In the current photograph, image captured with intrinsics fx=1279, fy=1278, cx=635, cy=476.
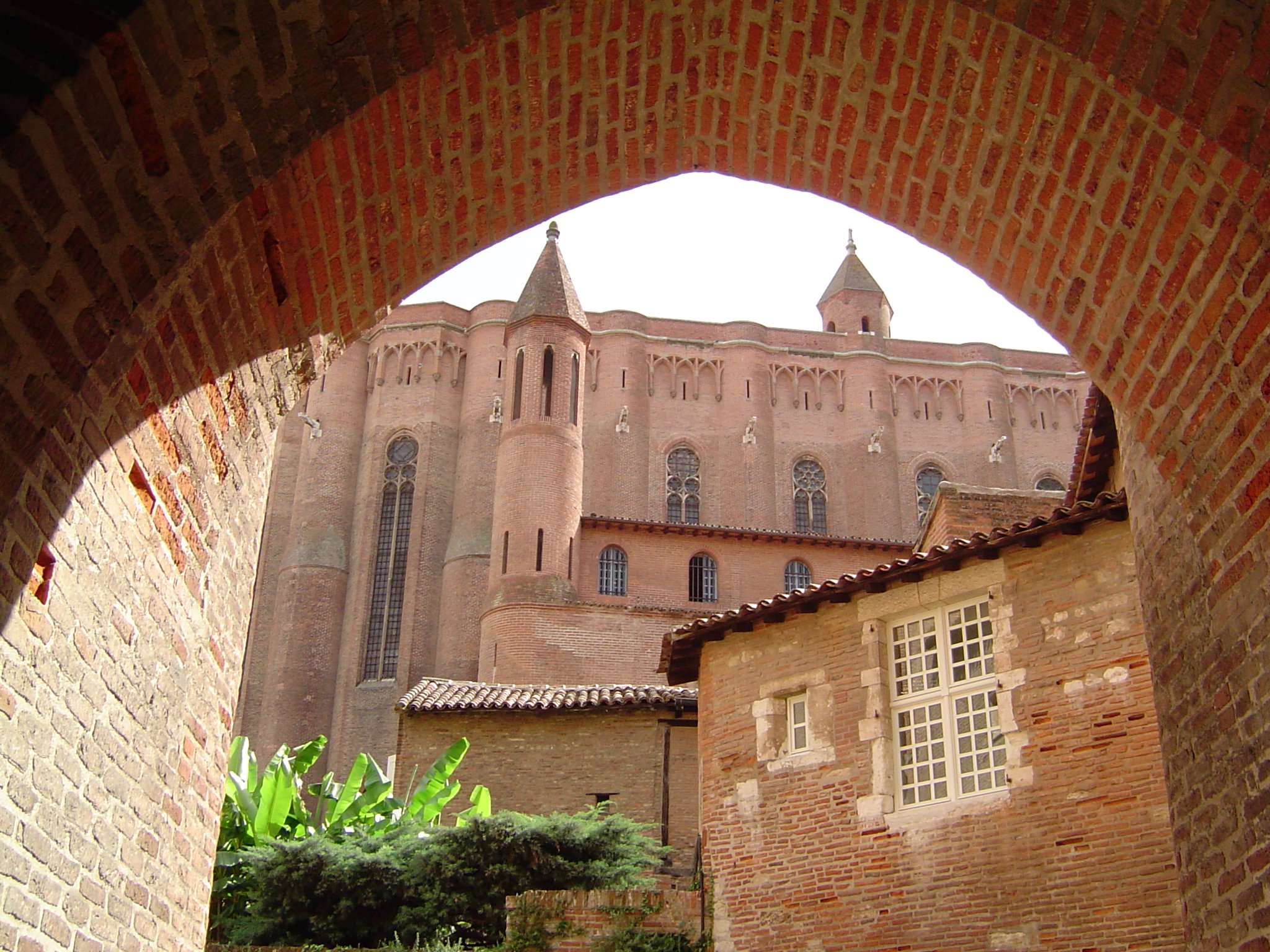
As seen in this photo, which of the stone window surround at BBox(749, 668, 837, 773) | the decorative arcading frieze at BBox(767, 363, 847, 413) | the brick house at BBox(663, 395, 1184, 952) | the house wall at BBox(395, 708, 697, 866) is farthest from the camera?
the decorative arcading frieze at BBox(767, 363, 847, 413)

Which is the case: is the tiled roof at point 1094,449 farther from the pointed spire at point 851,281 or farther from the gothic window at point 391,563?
the pointed spire at point 851,281

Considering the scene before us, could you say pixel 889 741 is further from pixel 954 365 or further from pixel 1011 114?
pixel 954 365

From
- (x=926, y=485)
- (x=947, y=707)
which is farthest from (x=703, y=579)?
(x=947, y=707)

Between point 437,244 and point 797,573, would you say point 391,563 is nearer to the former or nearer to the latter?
point 797,573

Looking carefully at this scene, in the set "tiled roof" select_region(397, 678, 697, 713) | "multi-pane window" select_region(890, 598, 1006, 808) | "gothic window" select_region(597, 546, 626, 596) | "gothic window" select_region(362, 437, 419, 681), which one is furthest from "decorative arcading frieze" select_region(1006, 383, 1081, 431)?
"multi-pane window" select_region(890, 598, 1006, 808)

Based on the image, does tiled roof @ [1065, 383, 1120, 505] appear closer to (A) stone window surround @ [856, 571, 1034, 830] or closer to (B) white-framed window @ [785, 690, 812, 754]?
(A) stone window surround @ [856, 571, 1034, 830]

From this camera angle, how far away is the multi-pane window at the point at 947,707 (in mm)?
13594

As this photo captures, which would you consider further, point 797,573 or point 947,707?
point 797,573

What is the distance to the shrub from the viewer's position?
15617 mm

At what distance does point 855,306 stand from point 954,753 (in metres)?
36.6

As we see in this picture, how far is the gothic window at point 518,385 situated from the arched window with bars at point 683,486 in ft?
23.0

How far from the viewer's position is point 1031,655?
43.8 ft

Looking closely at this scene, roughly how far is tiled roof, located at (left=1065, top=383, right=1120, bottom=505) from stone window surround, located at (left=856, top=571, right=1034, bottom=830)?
1234 mm

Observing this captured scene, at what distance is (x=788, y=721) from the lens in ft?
→ 50.1
